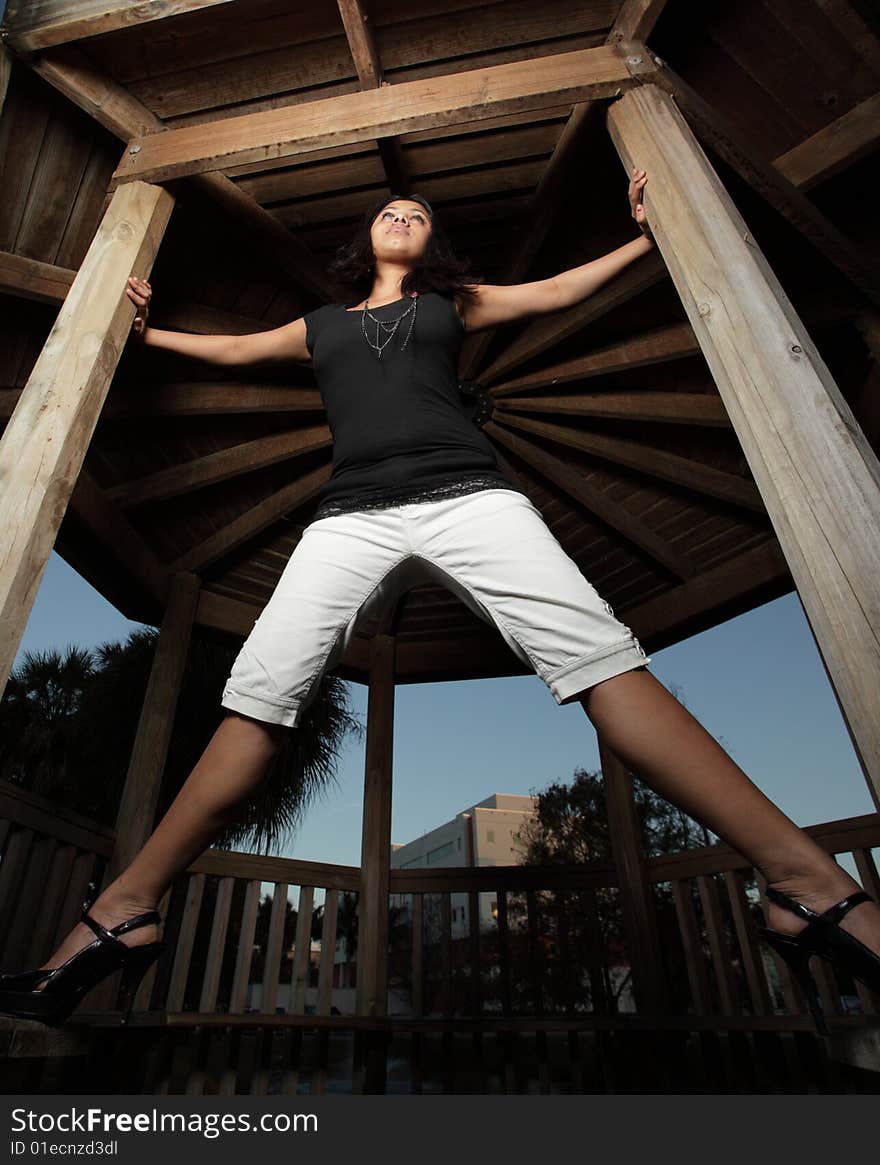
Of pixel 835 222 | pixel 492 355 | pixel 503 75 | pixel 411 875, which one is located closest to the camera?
pixel 503 75

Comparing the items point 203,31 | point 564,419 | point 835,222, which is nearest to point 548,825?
point 564,419

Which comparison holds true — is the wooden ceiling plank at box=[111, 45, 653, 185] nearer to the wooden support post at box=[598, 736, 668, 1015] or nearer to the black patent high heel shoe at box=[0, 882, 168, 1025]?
the black patent high heel shoe at box=[0, 882, 168, 1025]

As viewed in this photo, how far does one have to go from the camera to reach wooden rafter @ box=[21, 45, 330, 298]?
2826 millimetres

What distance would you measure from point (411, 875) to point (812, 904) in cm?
465

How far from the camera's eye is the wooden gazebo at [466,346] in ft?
6.52

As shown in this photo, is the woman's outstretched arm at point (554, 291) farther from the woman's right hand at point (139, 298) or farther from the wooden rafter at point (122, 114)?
the wooden rafter at point (122, 114)

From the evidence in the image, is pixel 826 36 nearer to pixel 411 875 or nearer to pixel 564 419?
pixel 564 419

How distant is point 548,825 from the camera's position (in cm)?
1780

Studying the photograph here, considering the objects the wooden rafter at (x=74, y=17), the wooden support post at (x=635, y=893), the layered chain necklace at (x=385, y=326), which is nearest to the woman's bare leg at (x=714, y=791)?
the layered chain necklace at (x=385, y=326)

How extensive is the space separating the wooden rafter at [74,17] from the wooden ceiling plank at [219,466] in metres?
2.48

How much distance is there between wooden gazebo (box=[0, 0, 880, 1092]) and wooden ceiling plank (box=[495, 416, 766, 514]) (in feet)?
0.07

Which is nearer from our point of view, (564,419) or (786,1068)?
(786,1068)

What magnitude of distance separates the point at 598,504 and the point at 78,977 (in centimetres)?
454

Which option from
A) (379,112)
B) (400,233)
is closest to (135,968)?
(400,233)
